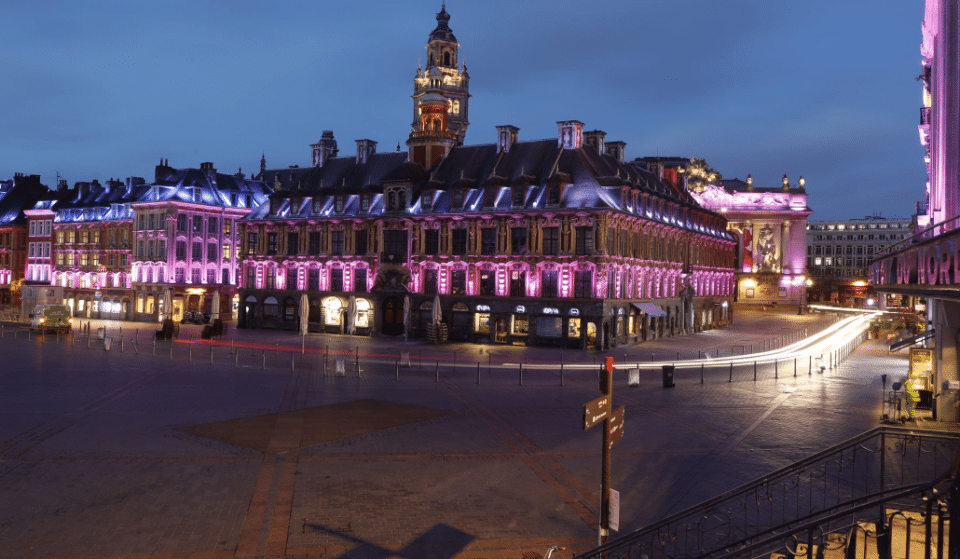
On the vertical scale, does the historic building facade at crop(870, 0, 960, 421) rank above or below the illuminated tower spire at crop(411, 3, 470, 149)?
below

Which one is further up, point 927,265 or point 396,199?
point 396,199

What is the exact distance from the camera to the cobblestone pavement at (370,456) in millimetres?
13680

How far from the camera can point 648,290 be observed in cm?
5838

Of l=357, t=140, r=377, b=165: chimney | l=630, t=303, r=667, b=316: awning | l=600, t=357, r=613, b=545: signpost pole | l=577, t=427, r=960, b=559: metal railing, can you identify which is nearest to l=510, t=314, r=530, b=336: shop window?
l=630, t=303, r=667, b=316: awning

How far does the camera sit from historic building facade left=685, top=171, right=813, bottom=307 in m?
112

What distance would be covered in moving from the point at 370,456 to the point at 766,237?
105 meters

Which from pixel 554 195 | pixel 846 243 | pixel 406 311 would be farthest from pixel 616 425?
pixel 846 243

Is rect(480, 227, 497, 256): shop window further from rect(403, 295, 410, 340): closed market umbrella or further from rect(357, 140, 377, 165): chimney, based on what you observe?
rect(357, 140, 377, 165): chimney

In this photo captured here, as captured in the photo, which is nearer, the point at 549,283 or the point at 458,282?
the point at 549,283

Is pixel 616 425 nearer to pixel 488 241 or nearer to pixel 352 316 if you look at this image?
pixel 488 241

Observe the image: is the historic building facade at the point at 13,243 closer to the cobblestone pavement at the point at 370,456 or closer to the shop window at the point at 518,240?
the cobblestone pavement at the point at 370,456

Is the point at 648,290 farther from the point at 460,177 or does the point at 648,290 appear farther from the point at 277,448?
the point at 277,448

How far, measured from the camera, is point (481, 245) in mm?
55562

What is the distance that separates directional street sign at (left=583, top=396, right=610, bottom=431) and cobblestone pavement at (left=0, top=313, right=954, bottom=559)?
2.62 meters
